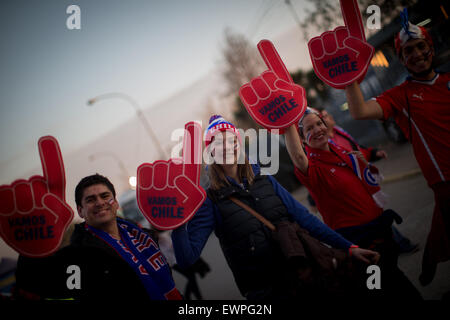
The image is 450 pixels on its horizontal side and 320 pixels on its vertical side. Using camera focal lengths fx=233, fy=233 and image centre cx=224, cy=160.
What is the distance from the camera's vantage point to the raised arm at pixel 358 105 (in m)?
1.61

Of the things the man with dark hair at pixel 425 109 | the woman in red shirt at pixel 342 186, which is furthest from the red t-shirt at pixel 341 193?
the man with dark hair at pixel 425 109

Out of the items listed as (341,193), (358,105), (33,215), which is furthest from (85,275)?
(358,105)

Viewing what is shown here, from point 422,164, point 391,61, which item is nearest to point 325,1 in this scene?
point 391,61

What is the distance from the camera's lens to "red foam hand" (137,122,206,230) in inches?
53.2

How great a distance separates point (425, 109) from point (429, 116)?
0.18 feet

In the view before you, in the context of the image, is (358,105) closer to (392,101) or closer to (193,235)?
(392,101)

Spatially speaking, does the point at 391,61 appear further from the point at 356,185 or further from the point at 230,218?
the point at 230,218

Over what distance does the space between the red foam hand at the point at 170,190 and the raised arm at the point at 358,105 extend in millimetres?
1138

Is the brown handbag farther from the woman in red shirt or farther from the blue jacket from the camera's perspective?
the woman in red shirt

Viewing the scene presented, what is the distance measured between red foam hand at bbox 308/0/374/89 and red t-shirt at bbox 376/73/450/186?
0.36 metres

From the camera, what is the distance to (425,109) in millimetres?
1636
